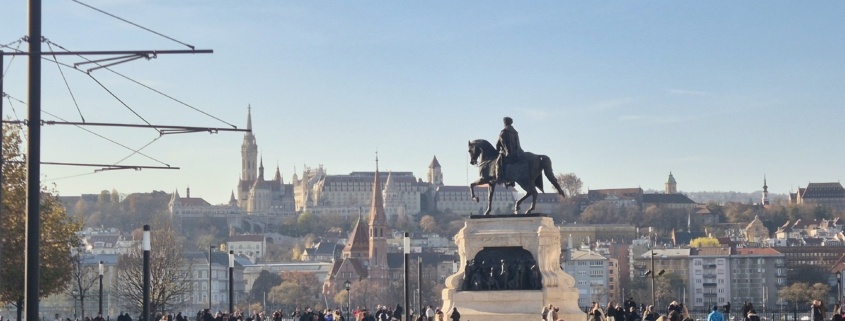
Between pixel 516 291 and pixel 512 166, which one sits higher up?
pixel 512 166

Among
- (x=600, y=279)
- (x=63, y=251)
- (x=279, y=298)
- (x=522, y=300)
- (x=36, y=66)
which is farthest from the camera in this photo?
(x=600, y=279)

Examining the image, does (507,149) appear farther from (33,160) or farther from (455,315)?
(33,160)

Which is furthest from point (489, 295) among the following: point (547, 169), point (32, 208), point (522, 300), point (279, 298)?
point (279, 298)

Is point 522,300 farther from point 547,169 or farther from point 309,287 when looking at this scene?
point 309,287

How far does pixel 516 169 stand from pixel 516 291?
2.84m

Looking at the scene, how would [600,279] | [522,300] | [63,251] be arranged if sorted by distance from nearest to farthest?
[522,300]
[63,251]
[600,279]

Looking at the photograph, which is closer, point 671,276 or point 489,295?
point 489,295

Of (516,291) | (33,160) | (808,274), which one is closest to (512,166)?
(516,291)

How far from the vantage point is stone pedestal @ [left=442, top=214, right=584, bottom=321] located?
3509cm

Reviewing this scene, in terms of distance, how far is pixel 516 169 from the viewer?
3650 centimetres

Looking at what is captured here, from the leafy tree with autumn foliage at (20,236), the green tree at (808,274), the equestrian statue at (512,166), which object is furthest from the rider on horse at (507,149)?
the green tree at (808,274)

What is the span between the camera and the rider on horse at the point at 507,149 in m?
36.5

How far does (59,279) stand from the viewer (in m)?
45.7

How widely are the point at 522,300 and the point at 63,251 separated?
48.9 feet
